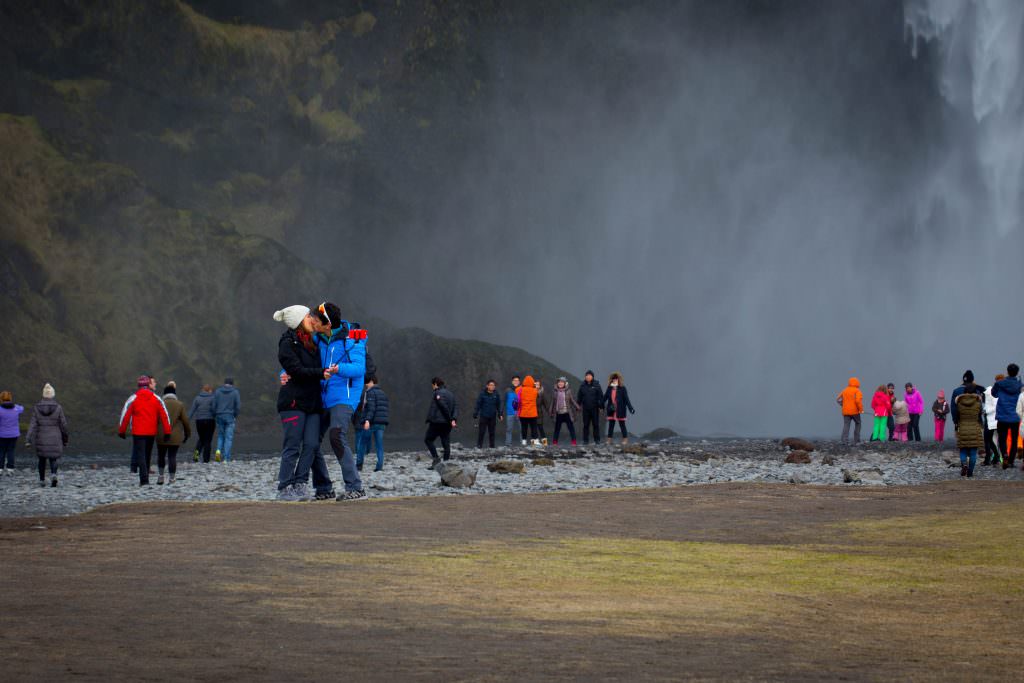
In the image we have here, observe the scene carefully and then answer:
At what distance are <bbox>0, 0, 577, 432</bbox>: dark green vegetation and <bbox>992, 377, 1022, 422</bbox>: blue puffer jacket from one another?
Result: 78.9 meters

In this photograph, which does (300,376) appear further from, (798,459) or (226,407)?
(798,459)

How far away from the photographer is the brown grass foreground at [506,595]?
6539mm

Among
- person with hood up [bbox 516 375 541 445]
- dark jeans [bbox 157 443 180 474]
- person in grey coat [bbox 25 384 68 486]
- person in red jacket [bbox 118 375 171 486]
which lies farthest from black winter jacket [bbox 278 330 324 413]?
person with hood up [bbox 516 375 541 445]

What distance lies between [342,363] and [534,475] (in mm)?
9536

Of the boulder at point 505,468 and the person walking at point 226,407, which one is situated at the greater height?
the person walking at point 226,407

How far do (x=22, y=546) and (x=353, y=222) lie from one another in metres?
128

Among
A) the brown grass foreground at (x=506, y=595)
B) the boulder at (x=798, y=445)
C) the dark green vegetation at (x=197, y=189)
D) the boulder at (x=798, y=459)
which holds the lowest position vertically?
the brown grass foreground at (x=506, y=595)

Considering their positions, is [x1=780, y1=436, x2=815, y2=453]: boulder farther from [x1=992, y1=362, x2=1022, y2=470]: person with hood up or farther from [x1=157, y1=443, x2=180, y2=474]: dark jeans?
[x1=157, y1=443, x2=180, y2=474]: dark jeans

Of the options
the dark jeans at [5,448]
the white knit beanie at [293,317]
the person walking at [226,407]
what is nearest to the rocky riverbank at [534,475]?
the dark jeans at [5,448]

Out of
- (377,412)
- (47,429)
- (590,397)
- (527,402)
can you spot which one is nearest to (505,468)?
(377,412)

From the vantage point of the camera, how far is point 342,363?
1645 centimetres

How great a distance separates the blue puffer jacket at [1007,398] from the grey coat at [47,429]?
1816 cm

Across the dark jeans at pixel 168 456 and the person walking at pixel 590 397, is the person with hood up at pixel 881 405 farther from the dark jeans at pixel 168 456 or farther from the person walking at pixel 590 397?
the dark jeans at pixel 168 456

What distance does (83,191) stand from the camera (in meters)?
118
